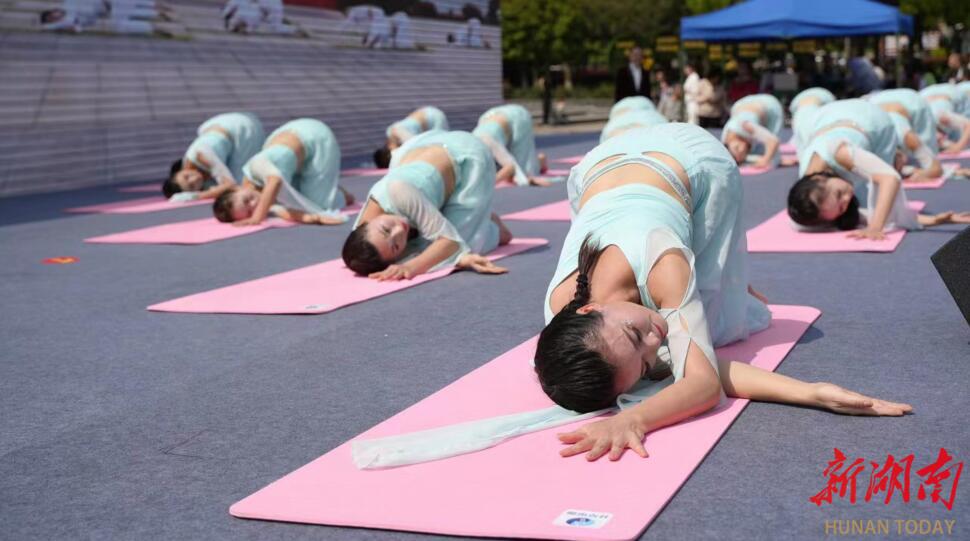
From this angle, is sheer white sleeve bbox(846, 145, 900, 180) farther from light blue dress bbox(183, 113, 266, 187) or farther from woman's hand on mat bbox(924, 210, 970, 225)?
light blue dress bbox(183, 113, 266, 187)

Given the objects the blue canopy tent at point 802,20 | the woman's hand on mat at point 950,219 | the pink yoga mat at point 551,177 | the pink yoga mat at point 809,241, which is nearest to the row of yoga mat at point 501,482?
the pink yoga mat at point 809,241

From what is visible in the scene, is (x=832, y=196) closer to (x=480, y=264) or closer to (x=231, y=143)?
(x=480, y=264)

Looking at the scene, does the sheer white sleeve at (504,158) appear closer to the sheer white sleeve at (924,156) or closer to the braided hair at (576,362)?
the sheer white sleeve at (924,156)

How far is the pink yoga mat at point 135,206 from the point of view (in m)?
8.48

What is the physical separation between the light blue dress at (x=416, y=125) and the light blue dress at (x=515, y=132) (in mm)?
1086

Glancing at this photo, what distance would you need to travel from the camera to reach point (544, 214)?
736 cm

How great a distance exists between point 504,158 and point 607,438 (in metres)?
6.82

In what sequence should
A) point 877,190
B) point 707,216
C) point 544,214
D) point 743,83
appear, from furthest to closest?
point 743,83, point 544,214, point 877,190, point 707,216

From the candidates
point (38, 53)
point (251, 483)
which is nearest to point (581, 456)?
point (251, 483)

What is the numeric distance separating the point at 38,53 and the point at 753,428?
887 centimetres

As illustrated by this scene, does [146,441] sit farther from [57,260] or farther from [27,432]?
[57,260]

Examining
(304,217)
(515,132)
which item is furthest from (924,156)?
(304,217)

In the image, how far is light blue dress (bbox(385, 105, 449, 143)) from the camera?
10.1 m

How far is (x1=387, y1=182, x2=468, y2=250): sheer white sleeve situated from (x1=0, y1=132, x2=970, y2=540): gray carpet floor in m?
0.24
